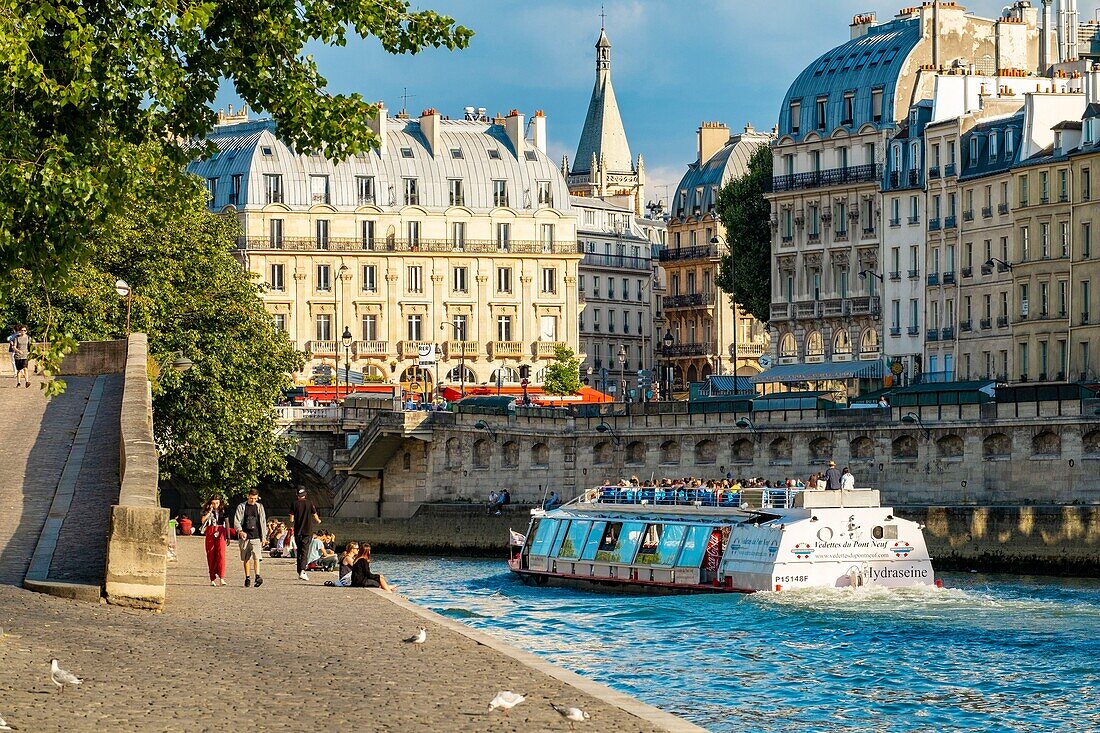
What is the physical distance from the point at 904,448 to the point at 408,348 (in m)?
55.4

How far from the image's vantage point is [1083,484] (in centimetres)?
6544

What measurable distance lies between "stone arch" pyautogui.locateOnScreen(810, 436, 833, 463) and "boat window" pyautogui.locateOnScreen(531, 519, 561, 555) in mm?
14212

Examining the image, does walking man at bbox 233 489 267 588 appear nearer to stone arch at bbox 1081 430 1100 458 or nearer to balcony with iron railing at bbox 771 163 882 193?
stone arch at bbox 1081 430 1100 458

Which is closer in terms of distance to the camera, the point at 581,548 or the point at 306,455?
the point at 581,548

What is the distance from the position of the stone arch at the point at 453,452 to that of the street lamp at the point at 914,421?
22.9 metres

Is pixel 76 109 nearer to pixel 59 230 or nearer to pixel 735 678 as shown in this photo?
pixel 59 230

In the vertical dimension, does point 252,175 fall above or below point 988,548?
above

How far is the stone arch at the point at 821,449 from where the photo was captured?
244ft

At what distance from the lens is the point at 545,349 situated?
416 feet

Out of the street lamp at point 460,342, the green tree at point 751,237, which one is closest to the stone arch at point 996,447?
the green tree at point 751,237

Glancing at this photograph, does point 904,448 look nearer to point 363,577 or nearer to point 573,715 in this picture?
point 363,577

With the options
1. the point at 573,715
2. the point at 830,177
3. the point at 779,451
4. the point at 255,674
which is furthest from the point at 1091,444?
the point at 573,715

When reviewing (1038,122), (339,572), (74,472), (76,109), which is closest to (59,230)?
(76,109)

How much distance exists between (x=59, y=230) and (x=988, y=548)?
4285 centimetres
